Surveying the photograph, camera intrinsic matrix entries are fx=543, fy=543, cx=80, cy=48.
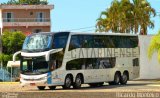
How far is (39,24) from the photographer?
85.6 m

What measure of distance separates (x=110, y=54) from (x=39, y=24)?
160 ft

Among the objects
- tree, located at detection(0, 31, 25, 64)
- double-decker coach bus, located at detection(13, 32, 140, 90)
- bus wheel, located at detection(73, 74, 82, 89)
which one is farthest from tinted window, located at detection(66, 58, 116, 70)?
tree, located at detection(0, 31, 25, 64)

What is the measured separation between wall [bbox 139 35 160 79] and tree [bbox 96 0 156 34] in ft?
65.1

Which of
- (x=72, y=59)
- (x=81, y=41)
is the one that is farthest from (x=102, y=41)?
(x=72, y=59)

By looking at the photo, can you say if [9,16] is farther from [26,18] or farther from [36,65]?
[36,65]

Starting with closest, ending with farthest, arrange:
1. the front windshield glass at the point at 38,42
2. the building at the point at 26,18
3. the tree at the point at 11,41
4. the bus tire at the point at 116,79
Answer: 1. the front windshield glass at the point at 38,42
2. the bus tire at the point at 116,79
3. the tree at the point at 11,41
4. the building at the point at 26,18

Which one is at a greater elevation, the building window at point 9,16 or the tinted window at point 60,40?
the building window at point 9,16

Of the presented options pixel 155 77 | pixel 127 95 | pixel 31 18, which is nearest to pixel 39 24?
pixel 31 18

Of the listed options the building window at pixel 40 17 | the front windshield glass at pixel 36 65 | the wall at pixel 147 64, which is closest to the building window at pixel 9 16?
the building window at pixel 40 17

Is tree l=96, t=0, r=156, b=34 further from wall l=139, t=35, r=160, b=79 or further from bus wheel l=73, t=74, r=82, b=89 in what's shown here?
bus wheel l=73, t=74, r=82, b=89

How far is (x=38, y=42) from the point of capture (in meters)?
33.5

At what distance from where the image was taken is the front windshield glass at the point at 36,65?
109 ft

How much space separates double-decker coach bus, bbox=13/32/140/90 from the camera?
33.3m

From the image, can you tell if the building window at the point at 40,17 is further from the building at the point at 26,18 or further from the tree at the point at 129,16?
the tree at the point at 129,16
